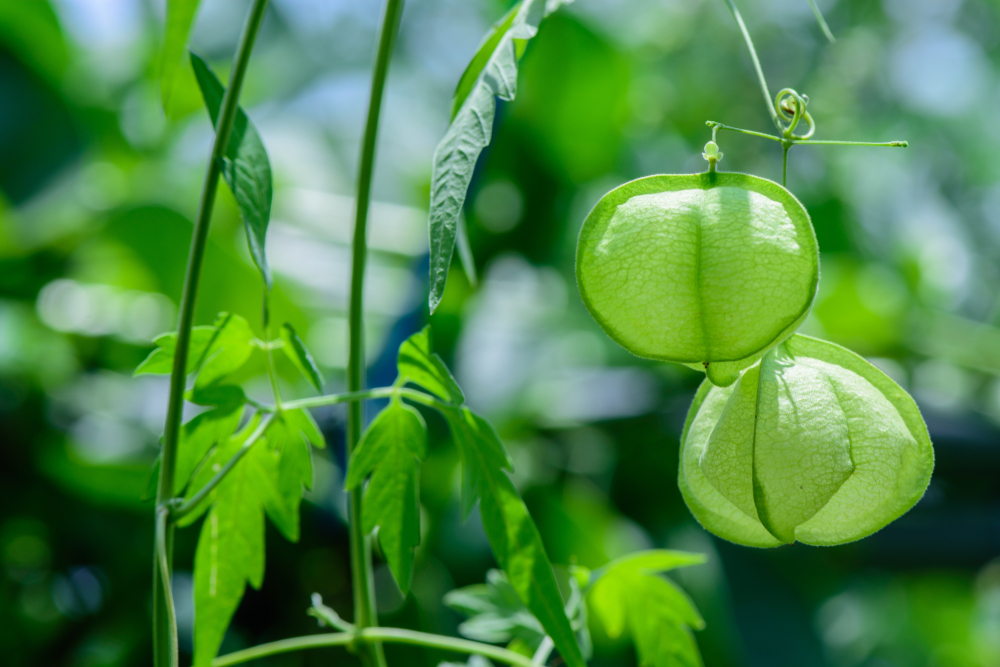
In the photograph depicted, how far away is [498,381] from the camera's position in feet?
5.20

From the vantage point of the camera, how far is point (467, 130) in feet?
0.94

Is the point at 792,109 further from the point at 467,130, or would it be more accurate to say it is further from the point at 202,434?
the point at 202,434

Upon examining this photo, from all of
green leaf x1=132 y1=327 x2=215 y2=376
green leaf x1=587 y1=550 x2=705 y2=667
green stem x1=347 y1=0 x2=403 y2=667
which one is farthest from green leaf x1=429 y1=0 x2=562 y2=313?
green leaf x1=587 y1=550 x2=705 y2=667

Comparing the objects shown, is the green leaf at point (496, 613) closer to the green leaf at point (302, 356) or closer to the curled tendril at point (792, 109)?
the green leaf at point (302, 356)

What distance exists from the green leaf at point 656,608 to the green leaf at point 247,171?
30 centimetres

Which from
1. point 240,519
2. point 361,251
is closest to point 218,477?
point 240,519

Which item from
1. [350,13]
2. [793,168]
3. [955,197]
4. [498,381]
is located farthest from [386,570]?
[955,197]

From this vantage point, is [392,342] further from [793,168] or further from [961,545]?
[793,168]

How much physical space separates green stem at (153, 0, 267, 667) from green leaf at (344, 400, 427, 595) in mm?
81

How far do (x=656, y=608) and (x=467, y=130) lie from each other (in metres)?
0.34

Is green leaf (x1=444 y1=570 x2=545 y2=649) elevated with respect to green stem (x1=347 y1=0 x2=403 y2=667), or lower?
lower

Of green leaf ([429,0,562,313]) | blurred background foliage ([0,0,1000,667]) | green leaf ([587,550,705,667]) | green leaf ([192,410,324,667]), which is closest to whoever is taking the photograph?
green leaf ([429,0,562,313])

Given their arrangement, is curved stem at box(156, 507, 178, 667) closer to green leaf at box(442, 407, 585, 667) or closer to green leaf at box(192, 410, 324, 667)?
green leaf at box(192, 410, 324, 667)

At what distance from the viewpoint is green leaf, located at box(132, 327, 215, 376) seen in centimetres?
37
